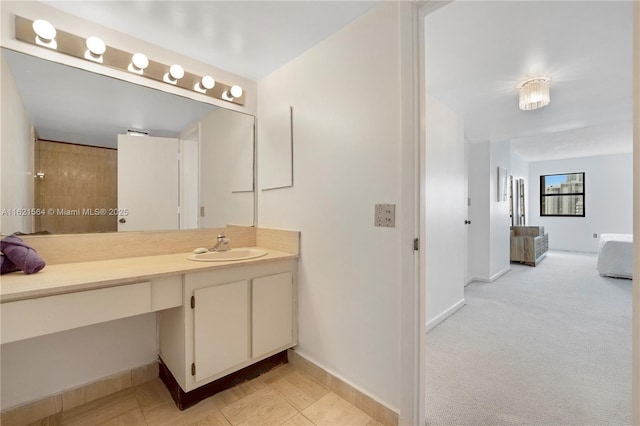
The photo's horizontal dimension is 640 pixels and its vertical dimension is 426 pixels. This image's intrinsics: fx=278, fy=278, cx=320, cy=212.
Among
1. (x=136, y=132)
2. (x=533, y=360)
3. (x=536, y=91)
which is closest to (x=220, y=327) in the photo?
(x=136, y=132)

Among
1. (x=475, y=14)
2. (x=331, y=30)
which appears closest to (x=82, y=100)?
(x=331, y=30)

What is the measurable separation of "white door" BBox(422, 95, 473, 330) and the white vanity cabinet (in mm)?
1319

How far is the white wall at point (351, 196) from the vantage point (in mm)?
1468

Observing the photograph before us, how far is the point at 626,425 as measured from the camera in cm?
144

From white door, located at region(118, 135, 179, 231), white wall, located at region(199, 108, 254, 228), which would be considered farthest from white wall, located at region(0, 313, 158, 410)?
white wall, located at region(199, 108, 254, 228)

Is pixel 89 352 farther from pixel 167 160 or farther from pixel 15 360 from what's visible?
pixel 167 160

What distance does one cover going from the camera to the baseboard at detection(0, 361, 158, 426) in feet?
4.68

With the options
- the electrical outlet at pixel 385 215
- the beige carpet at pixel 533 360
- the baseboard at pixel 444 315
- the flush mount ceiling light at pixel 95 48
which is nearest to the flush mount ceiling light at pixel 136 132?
the flush mount ceiling light at pixel 95 48

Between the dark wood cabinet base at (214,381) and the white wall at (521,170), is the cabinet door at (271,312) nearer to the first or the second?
the dark wood cabinet base at (214,381)

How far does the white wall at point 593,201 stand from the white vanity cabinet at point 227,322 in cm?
843

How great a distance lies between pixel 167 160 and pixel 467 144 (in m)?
4.28

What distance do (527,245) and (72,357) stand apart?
21.9ft

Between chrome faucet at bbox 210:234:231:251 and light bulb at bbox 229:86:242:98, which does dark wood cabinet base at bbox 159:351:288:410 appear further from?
light bulb at bbox 229:86:242:98

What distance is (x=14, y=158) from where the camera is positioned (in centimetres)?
146
